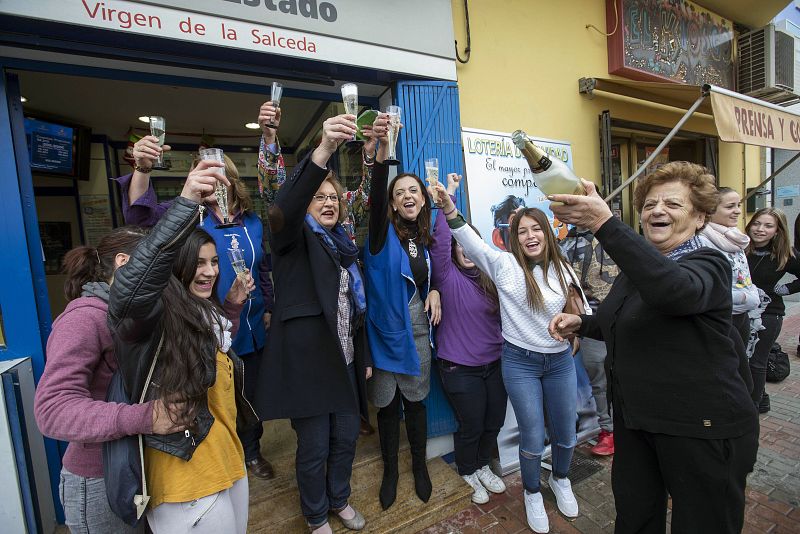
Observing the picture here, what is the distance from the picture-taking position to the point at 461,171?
131 inches

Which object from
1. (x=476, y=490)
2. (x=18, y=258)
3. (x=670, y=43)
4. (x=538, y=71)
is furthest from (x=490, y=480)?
(x=670, y=43)

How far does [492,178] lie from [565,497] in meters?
2.65

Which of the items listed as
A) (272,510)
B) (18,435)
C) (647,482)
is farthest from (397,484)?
(18,435)

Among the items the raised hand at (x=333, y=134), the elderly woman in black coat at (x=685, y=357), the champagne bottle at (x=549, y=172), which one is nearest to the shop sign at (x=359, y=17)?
the raised hand at (x=333, y=134)

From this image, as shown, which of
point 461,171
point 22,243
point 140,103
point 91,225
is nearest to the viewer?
point 22,243

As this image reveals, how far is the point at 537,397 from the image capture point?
245 cm

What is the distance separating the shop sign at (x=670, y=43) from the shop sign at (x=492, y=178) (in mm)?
2324

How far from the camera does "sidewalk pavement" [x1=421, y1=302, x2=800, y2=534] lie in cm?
251

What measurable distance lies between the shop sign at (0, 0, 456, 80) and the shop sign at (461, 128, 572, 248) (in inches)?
26.3

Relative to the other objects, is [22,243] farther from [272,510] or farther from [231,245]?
[272,510]

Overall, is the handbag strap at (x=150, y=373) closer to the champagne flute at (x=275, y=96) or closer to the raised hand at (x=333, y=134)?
the raised hand at (x=333, y=134)

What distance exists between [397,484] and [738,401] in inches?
82.6

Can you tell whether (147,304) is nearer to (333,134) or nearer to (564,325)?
(333,134)

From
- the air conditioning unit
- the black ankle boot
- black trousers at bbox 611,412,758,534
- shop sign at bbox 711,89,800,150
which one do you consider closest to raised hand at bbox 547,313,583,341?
black trousers at bbox 611,412,758,534
